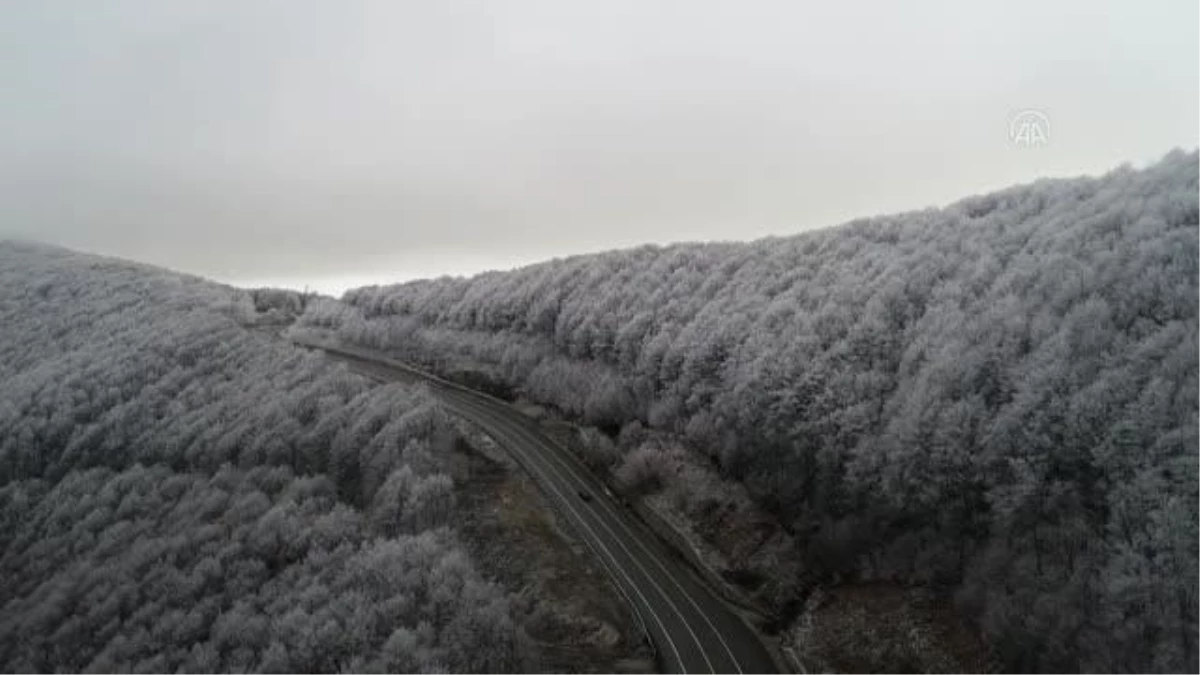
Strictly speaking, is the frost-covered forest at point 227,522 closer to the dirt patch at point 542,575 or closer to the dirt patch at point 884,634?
the dirt patch at point 542,575

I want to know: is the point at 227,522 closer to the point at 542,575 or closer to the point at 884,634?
the point at 542,575

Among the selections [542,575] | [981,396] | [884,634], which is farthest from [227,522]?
[981,396]

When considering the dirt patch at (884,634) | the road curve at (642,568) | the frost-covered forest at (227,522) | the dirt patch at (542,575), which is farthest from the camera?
the road curve at (642,568)

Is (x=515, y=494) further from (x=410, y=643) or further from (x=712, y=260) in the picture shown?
(x=712, y=260)

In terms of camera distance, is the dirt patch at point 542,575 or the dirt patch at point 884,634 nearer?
the dirt patch at point 884,634

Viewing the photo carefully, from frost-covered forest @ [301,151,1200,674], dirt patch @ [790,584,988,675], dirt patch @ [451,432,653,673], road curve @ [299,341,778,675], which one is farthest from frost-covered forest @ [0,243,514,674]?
frost-covered forest @ [301,151,1200,674]

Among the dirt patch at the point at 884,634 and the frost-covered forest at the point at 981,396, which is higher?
the frost-covered forest at the point at 981,396

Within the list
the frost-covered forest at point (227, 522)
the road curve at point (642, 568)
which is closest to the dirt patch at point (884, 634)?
the road curve at point (642, 568)
